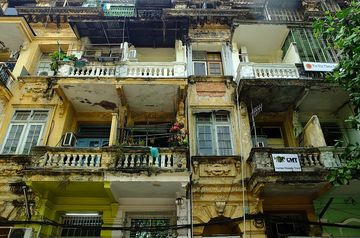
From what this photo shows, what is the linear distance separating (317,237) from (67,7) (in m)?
14.6

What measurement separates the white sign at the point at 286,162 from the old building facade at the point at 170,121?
63 millimetres

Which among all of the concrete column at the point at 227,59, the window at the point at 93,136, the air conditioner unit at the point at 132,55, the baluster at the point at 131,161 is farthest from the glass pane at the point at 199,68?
the baluster at the point at 131,161

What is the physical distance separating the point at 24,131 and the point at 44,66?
389cm

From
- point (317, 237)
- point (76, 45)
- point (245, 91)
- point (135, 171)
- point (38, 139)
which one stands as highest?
point (76, 45)

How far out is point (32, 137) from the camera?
442 inches

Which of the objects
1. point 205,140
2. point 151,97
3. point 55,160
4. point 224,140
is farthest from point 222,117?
point 55,160

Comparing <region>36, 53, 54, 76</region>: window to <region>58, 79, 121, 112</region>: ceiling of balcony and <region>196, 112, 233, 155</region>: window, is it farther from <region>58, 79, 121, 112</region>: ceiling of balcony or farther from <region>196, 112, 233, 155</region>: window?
<region>196, 112, 233, 155</region>: window

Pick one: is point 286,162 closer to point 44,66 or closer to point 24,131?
point 24,131

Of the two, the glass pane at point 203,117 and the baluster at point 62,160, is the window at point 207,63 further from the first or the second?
the baluster at point 62,160

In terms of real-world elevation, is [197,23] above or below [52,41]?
above

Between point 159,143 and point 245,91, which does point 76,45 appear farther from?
point 245,91

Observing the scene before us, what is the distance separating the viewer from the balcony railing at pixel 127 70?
11562 mm

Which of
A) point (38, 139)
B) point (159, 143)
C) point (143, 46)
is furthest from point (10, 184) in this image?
point (143, 46)

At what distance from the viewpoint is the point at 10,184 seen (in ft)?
32.4
